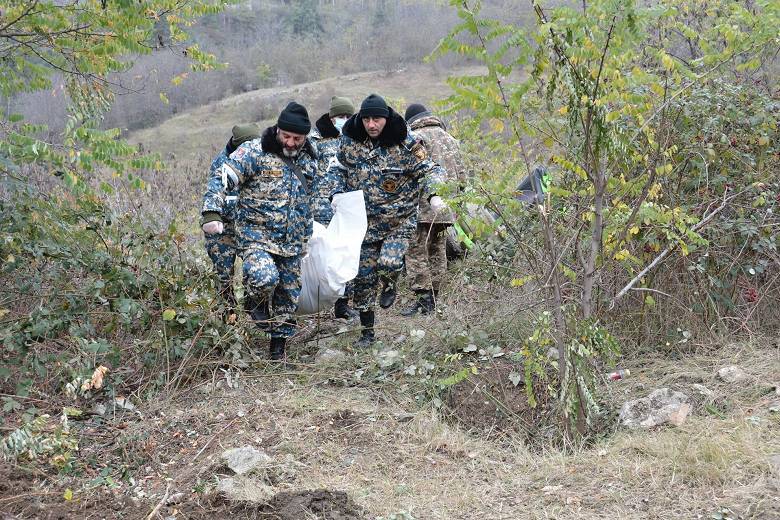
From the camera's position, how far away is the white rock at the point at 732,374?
462 cm

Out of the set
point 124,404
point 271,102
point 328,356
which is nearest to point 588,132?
point 328,356

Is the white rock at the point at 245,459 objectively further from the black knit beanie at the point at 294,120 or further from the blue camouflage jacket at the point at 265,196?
the black knit beanie at the point at 294,120

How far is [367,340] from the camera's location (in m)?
5.93

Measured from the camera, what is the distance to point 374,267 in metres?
6.15

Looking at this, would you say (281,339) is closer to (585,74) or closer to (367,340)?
(367,340)

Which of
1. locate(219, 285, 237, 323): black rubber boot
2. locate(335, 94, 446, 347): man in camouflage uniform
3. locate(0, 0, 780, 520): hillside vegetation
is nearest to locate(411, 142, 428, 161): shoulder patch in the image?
locate(335, 94, 446, 347): man in camouflage uniform

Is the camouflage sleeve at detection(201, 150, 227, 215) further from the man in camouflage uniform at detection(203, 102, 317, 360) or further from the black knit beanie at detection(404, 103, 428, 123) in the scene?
the black knit beanie at detection(404, 103, 428, 123)

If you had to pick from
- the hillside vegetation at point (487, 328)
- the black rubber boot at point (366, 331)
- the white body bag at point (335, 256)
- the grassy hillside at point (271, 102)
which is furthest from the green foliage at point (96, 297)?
the grassy hillside at point (271, 102)

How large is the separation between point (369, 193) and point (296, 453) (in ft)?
7.79

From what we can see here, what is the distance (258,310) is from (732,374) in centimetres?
297

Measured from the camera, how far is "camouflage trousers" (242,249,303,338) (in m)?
5.30

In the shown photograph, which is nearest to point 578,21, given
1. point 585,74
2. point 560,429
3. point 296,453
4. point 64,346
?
point 585,74

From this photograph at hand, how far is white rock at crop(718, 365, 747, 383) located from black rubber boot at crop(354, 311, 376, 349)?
7.72 feet

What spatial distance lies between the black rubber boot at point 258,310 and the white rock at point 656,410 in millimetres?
A: 2429
